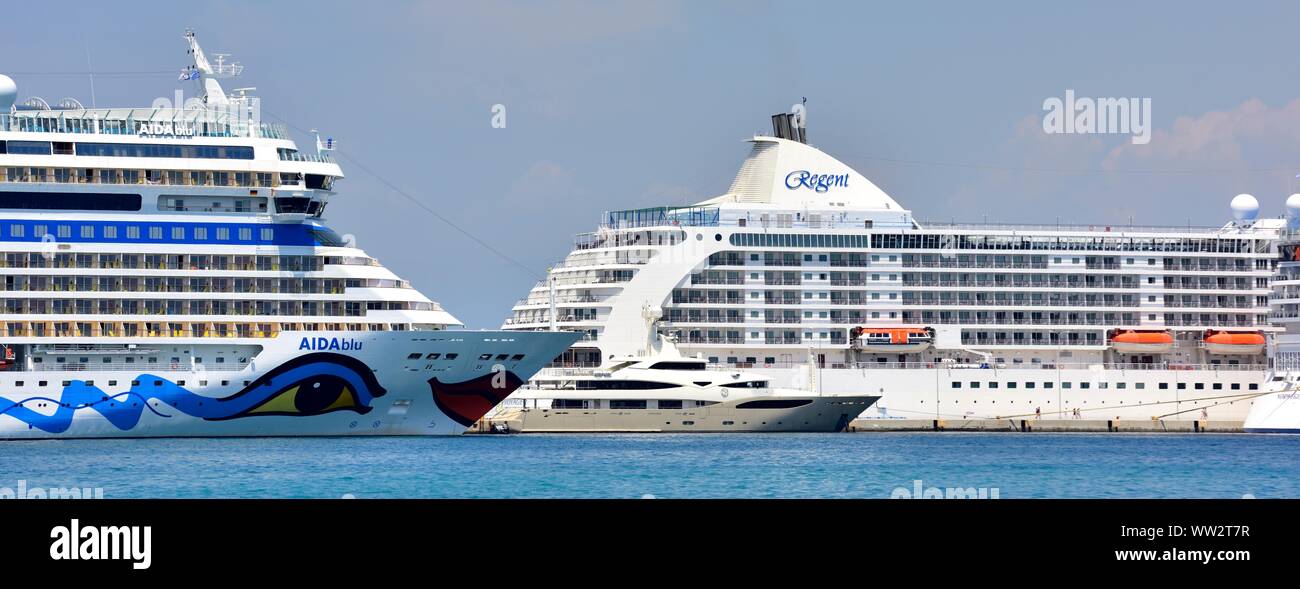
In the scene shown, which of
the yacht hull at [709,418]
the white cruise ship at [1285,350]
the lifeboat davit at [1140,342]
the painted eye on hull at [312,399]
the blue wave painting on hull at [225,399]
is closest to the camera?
the blue wave painting on hull at [225,399]

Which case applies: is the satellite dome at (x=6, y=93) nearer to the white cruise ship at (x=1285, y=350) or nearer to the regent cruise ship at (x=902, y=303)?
the regent cruise ship at (x=902, y=303)

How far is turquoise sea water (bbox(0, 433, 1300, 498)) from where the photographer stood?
33719mm

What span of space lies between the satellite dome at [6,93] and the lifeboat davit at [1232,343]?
4945 centimetres

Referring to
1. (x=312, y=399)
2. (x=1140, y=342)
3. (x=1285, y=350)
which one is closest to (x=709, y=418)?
(x=312, y=399)

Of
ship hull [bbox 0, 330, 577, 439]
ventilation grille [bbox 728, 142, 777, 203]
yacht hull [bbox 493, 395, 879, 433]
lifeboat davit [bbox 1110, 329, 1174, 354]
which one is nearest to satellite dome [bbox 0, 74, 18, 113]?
ship hull [bbox 0, 330, 577, 439]

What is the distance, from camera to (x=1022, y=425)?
6800cm

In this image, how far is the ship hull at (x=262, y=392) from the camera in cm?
4828

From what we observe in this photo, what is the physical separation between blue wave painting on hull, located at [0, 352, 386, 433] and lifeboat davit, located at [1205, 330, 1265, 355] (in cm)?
4019

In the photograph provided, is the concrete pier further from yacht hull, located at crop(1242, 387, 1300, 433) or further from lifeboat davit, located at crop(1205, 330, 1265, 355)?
lifeboat davit, located at crop(1205, 330, 1265, 355)

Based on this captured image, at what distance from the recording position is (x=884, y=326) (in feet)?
230

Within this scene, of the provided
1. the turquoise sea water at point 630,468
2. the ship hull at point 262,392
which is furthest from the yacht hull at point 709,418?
the ship hull at point 262,392
